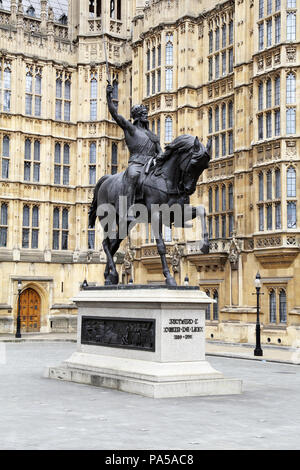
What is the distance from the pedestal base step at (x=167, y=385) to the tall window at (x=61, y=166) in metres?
29.2

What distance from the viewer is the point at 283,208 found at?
96.0ft

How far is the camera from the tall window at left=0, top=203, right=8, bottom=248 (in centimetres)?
4081

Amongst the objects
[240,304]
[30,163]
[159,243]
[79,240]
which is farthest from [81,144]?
[159,243]

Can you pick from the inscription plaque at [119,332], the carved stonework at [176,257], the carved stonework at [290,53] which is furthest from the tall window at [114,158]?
the inscription plaque at [119,332]

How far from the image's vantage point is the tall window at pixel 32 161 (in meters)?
42.2

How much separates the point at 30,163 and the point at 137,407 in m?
32.3

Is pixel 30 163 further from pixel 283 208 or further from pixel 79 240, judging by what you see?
pixel 283 208

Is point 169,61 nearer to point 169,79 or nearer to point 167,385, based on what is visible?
point 169,79

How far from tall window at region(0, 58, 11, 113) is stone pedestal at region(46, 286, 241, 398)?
28.4 m

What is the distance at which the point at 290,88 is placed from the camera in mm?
29969

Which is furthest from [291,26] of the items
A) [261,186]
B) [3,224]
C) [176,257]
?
[3,224]

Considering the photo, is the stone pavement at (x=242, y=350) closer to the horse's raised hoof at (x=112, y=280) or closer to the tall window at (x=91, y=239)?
the tall window at (x=91, y=239)

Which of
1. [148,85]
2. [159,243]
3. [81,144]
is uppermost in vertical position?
[148,85]

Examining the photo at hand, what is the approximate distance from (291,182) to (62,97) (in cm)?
1964
